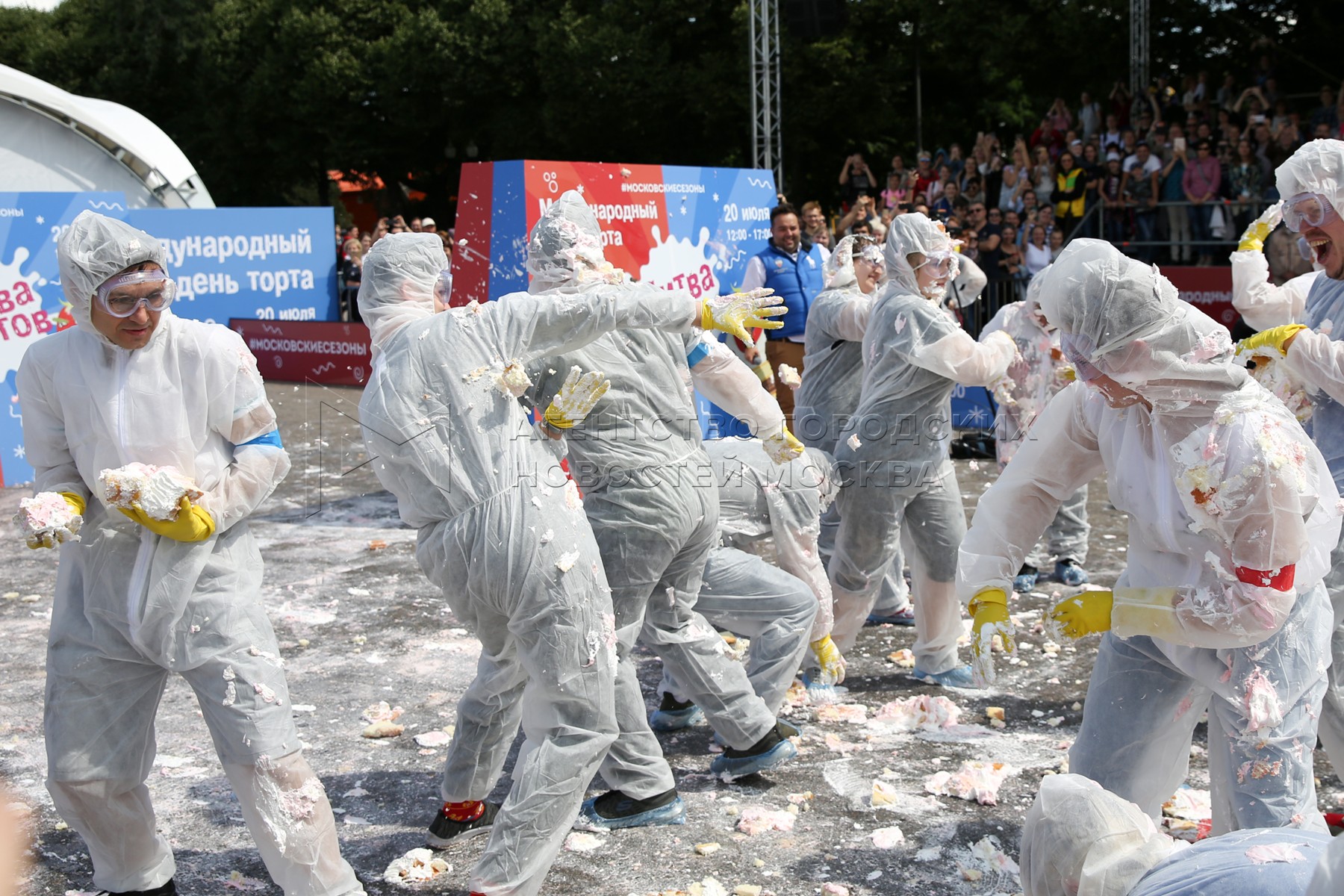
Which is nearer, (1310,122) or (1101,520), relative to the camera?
(1101,520)

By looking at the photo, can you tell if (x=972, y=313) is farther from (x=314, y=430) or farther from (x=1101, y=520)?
(x=314, y=430)

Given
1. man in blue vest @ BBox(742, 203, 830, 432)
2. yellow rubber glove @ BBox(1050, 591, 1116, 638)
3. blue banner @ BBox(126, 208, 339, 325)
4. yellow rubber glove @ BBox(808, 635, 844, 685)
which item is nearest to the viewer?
yellow rubber glove @ BBox(1050, 591, 1116, 638)

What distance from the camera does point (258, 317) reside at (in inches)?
555

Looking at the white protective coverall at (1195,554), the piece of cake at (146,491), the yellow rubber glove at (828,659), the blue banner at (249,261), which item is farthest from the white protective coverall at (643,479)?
the blue banner at (249,261)

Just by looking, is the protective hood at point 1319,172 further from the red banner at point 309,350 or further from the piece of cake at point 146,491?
the red banner at point 309,350

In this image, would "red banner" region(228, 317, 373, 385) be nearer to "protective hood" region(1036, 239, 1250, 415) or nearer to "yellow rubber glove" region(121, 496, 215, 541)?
"yellow rubber glove" region(121, 496, 215, 541)

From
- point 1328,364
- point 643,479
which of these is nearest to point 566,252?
point 643,479

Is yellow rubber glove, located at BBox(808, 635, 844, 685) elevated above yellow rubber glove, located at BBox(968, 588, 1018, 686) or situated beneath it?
situated beneath

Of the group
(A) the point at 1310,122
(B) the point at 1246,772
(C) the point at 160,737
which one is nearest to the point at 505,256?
(C) the point at 160,737

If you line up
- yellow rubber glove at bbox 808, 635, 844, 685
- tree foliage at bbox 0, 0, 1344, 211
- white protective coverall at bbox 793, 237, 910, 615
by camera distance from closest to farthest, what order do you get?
yellow rubber glove at bbox 808, 635, 844, 685 < white protective coverall at bbox 793, 237, 910, 615 < tree foliage at bbox 0, 0, 1344, 211

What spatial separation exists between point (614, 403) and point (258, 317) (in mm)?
11384

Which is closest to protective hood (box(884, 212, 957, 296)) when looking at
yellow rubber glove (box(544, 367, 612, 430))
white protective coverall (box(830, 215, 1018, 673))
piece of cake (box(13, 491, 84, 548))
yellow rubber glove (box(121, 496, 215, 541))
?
white protective coverall (box(830, 215, 1018, 673))

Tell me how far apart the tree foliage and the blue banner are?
21.6ft

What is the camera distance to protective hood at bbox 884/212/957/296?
4758 mm
